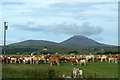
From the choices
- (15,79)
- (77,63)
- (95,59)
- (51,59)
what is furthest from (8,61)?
(15,79)

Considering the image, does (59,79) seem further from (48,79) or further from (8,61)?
(8,61)

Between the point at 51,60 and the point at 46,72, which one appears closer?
the point at 46,72

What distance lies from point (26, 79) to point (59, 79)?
2.17 metres

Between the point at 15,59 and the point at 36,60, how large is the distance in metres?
2.93

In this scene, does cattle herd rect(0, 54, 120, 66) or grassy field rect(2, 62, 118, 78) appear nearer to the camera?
grassy field rect(2, 62, 118, 78)

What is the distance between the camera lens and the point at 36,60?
49656mm

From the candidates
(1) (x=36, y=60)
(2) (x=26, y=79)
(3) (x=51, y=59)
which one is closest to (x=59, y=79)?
(2) (x=26, y=79)

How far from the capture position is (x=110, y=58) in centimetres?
5331

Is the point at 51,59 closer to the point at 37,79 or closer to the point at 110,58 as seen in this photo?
the point at 110,58

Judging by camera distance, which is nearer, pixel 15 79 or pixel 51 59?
pixel 15 79

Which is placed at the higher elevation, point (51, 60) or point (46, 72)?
point (46, 72)

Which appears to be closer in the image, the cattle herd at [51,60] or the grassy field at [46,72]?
the grassy field at [46,72]

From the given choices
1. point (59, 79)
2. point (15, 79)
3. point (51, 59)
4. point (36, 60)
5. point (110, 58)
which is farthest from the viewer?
point (110, 58)

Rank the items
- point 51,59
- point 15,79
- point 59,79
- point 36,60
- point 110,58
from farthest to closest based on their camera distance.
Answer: point 110,58
point 36,60
point 51,59
point 15,79
point 59,79
